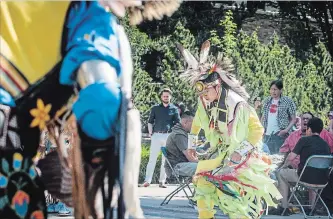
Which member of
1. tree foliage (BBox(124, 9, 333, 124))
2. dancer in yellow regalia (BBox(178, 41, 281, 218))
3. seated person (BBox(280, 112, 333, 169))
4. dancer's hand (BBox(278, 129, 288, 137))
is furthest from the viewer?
tree foliage (BBox(124, 9, 333, 124))

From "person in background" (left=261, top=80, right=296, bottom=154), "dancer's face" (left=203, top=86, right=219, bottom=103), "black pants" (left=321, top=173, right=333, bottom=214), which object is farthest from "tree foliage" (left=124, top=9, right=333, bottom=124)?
"dancer's face" (left=203, top=86, right=219, bottom=103)

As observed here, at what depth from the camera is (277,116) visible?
931 cm

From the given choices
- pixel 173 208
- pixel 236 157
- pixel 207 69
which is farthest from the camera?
pixel 173 208

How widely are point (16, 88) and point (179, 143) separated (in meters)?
5.74

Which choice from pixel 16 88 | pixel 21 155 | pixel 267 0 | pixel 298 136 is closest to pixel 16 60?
pixel 16 88

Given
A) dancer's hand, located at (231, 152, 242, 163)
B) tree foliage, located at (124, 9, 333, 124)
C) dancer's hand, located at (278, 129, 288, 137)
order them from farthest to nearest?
tree foliage, located at (124, 9, 333, 124) → dancer's hand, located at (278, 129, 288, 137) → dancer's hand, located at (231, 152, 242, 163)

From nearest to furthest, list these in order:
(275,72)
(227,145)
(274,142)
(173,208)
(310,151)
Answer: (227,145) < (173,208) < (310,151) < (274,142) < (275,72)

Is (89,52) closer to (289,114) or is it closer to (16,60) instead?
(16,60)

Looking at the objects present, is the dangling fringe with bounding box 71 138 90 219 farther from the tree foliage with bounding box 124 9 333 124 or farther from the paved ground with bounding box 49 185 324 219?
the tree foliage with bounding box 124 9 333 124

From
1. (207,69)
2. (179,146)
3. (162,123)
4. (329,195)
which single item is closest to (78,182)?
(207,69)

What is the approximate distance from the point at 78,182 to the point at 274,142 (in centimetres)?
698

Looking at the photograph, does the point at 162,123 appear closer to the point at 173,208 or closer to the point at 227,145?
the point at 173,208

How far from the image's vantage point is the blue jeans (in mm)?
9125

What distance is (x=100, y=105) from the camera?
7.81 ft
